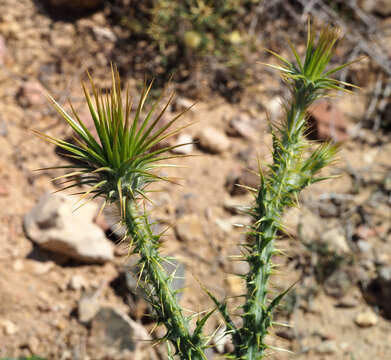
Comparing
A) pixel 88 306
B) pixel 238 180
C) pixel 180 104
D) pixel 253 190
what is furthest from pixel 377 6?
pixel 88 306

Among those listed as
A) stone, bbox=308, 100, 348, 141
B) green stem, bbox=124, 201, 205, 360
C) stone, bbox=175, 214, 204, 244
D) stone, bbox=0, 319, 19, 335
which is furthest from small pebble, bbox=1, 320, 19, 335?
stone, bbox=308, 100, 348, 141

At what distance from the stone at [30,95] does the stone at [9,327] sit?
7.26 feet

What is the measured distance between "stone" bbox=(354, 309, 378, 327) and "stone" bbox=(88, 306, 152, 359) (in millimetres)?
1549

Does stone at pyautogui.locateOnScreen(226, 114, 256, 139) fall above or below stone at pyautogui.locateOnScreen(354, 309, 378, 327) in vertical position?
above

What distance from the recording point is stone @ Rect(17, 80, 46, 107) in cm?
432

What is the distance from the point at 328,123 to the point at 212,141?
1159mm

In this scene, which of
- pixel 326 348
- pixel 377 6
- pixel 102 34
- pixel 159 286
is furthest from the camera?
pixel 377 6

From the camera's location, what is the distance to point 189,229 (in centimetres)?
371

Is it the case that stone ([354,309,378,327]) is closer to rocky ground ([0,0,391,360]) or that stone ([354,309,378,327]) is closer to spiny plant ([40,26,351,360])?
rocky ground ([0,0,391,360])

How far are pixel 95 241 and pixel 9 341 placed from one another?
35.6 inches

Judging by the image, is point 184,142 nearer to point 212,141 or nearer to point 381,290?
point 212,141

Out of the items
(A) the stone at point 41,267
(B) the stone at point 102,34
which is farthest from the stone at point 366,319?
(B) the stone at point 102,34

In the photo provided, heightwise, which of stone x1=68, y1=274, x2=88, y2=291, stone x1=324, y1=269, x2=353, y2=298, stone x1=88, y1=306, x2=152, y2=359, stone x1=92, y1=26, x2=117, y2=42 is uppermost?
stone x1=92, y1=26, x2=117, y2=42

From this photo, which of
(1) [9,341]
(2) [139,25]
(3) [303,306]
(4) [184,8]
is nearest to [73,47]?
(2) [139,25]
